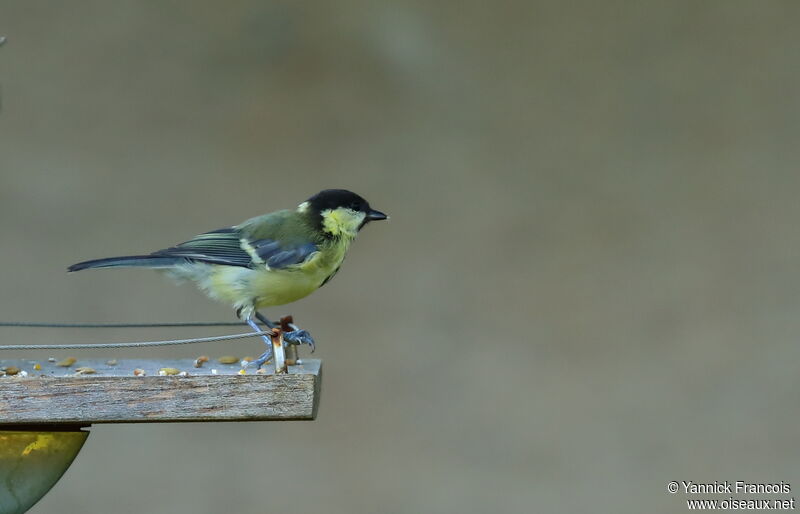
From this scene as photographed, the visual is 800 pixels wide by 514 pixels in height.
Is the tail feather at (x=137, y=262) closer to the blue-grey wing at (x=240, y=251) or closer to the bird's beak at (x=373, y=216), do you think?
the blue-grey wing at (x=240, y=251)

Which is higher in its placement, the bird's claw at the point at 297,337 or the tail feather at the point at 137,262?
the tail feather at the point at 137,262

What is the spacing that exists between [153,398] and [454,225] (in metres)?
2.39

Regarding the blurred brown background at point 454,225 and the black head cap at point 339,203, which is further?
the blurred brown background at point 454,225

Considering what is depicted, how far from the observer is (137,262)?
2.26 meters

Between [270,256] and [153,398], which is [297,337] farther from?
[153,398]

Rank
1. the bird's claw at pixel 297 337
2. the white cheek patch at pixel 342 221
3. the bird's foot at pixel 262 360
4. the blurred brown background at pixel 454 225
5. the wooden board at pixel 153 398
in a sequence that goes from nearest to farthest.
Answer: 1. the wooden board at pixel 153 398
2. the bird's foot at pixel 262 360
3. the bird's claw at pixel 297 337
4. the white cheek patch at pixel 342 221
5. the blurred brown background at pixel 454 225

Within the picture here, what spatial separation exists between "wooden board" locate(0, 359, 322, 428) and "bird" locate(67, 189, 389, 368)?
1.65 ft

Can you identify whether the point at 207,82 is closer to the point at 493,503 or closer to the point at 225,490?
the point at 225,490

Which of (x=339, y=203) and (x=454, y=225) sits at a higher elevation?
(x=339, y=203)

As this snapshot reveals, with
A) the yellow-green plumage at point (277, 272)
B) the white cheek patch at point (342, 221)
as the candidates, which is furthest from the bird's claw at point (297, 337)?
the white cheek patch at point (342, 221)

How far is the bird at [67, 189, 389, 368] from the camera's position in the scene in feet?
7.60

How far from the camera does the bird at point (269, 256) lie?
7.60 feet

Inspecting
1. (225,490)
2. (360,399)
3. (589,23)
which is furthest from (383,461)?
(589,23)

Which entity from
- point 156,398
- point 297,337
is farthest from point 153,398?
point 297,337
